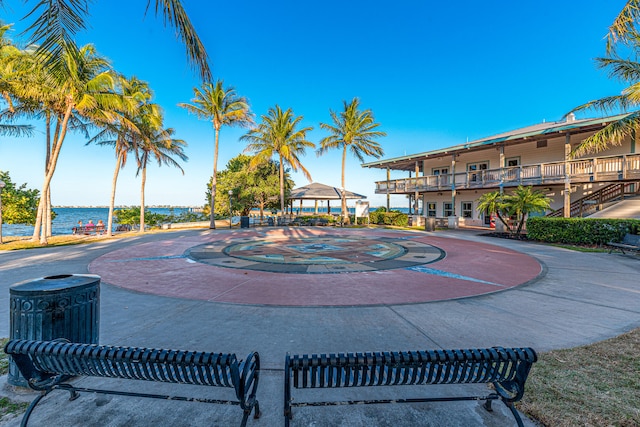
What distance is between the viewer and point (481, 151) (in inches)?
964

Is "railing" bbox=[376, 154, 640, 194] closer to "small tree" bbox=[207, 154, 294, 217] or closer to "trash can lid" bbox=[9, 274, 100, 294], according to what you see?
"small tree" bbox=[207, 154, 294, 217]

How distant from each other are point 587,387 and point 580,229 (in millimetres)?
14126

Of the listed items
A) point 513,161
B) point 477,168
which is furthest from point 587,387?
point 477,168

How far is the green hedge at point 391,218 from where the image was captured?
1011 inches

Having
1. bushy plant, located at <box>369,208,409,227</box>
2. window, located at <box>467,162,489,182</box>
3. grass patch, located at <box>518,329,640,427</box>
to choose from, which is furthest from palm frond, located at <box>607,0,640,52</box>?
bushy plant, located at <box>369,208,409,227</box>

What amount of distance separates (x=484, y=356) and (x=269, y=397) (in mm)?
1891

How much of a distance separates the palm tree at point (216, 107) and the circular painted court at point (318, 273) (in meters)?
13.6

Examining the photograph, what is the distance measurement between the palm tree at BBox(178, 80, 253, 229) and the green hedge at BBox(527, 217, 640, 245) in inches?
844

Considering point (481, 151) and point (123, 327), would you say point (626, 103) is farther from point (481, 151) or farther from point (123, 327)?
point (123, 327)

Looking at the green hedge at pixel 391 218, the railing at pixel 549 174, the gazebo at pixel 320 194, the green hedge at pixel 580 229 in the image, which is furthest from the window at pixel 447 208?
the green hedge at pixel 580 229

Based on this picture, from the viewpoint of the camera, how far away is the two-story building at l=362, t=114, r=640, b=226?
16.2m

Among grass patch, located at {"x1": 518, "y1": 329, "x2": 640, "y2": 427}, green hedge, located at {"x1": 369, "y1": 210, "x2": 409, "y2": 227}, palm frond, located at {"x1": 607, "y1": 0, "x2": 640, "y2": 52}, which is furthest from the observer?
green hedge, located at {"x1": 369, "y1": 210, "x2": 409, "y2": 227}

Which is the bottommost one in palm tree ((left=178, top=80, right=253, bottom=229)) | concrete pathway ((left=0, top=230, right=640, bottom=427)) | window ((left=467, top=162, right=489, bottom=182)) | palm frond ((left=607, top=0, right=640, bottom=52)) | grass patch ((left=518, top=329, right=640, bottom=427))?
concrete pathway ((left=0, top=230, right=640, bottom=427))

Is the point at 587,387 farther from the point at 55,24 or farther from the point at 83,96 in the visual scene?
the point at 83,96
